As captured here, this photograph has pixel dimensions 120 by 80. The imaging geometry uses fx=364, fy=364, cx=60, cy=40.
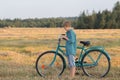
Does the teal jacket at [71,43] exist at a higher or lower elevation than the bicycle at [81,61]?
higher

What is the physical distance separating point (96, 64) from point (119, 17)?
259 ft

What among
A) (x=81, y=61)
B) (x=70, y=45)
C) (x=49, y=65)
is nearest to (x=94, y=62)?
(x=81, y=61)

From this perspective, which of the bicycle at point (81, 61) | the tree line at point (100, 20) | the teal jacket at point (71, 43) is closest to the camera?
the teal jacket at point (71, 43)

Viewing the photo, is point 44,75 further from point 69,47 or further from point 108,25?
point 108,25

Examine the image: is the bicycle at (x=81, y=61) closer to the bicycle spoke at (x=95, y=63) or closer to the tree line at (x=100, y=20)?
the bicycle spoke at (x=95, y=63)

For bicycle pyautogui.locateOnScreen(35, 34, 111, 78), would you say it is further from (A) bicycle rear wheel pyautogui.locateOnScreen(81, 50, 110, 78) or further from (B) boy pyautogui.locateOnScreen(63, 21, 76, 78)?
(B) boy pyautogui.locateOnScreen(63, 21, 76, 78)

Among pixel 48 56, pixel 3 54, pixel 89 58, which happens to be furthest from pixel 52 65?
pixel 3 54

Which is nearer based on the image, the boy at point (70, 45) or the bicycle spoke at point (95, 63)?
the boy at point (70, 45)

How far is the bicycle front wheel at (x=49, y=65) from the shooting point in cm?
957

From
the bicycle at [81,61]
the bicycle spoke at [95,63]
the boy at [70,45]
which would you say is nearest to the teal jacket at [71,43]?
the boy at [70,45]

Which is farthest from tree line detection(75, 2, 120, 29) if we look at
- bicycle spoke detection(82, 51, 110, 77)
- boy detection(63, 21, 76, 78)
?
boy detection(63, 21, 76, 78)

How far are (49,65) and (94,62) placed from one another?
1200 mm

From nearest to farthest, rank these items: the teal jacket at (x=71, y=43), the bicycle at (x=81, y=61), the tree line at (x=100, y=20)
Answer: the teal jacket at (x=71, y=43), the bicycle at (x=81, y=61), the tree line at (x=100, y=20)

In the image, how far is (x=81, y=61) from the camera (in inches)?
374
